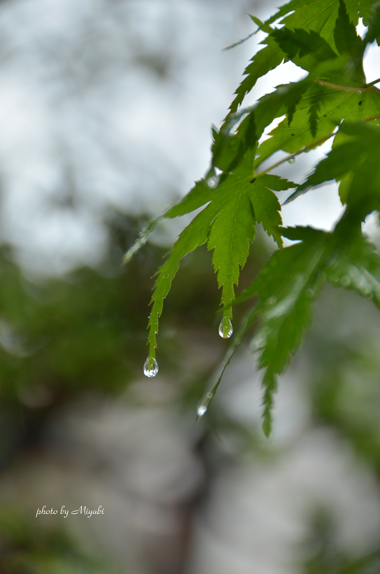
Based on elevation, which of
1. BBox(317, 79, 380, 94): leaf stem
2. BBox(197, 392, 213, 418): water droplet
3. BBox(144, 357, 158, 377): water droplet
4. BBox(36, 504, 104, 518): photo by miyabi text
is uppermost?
BBox(36, 504, 104, 518): photo by miyabi text

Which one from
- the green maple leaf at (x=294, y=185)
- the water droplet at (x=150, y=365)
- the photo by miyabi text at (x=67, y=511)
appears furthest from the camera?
the photo by miyabi text at (x=67, y=511)

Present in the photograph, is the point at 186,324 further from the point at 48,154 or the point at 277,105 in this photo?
the point at 277,105

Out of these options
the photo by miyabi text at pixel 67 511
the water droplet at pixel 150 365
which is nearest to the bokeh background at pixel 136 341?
the photo by miyabi text at pixel 67 511

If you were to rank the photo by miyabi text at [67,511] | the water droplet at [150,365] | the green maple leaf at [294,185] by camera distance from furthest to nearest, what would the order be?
the photo by miyabi text at [67,511] < the water droplet at [150,365] < the green maple leaf at [294,185]

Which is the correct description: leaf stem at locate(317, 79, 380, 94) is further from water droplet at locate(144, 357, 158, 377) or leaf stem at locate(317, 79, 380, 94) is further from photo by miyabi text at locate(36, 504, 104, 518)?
photo by miyabi text at locate(36, 504, 104, 518)

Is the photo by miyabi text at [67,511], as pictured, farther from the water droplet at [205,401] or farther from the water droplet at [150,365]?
the water droplet at [205,401]

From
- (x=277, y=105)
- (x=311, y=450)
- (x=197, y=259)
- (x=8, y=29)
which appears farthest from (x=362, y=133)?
(x=8, y=29)

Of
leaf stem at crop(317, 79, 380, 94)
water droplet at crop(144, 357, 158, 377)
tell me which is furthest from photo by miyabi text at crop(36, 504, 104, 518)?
leaf stem at crop(317, 79, 380, 94)

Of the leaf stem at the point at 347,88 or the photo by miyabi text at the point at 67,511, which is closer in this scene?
the leaf stem at the point at 347,88
